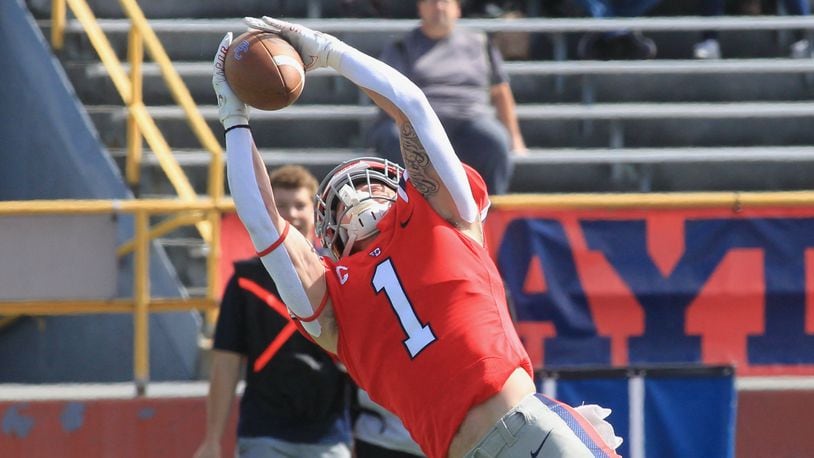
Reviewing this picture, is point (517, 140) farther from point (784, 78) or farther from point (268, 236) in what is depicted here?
point (268, 236)

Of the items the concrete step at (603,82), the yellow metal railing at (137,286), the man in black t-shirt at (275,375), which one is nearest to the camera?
the man in black t-shirt at (275,375)

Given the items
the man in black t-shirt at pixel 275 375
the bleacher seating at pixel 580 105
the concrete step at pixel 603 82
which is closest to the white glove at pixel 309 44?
the man in black t-shirt at pixel 275 375

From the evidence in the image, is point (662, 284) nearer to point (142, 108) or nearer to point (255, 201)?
point (142, 108)

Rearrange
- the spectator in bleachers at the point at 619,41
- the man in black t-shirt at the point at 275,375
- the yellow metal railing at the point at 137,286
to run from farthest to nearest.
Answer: the spectator in bleachers at the point at 619,41
the yellow metal railing at the point at 137,286
the man in black t-shirt at the point at 275,375

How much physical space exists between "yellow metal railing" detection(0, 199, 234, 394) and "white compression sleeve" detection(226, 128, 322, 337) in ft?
9.53

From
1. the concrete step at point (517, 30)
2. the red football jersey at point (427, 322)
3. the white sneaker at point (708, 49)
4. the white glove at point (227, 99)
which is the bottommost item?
the red football jersey at point (427, 322)

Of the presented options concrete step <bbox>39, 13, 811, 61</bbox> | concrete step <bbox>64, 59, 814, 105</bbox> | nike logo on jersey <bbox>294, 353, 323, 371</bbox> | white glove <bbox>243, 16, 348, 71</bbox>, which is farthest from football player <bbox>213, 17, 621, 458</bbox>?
concrete step <bbox>64, 59, 814, 105</bbox>

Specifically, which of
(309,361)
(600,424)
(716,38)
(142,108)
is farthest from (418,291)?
(716,38)

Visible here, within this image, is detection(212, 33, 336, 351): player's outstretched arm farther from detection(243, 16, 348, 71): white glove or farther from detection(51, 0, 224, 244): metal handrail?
detection(51, 0, 224, 244): metal handrail

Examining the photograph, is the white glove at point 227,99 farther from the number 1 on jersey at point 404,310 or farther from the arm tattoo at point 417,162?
the number 1 on jersey at point 404,310

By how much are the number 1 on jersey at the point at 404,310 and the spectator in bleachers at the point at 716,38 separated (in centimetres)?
639

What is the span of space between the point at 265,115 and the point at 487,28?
4.80ft

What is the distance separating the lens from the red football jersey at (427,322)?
3627mm

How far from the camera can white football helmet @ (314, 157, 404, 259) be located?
385 cm
